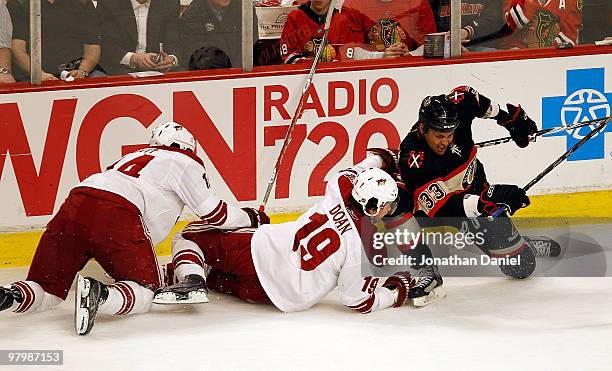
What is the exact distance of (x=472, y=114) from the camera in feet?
18.6

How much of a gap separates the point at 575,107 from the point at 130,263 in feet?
8.03

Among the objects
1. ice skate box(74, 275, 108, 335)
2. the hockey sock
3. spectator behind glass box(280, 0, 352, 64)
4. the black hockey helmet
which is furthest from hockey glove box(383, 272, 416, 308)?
spectator behind glass box(280, 0, 352, 64)

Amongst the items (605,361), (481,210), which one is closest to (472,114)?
(481,210)

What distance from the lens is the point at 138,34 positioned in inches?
235

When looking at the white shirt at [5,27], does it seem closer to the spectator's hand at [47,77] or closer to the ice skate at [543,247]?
the spectator's hand at [47,77]

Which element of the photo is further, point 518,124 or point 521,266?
point 518,124

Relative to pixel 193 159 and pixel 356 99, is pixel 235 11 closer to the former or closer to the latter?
pixel 356 99

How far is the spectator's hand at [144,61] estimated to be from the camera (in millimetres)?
5973

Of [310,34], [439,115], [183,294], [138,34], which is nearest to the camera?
[183,294]

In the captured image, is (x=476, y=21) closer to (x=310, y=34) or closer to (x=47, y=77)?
(x=310, y=34)

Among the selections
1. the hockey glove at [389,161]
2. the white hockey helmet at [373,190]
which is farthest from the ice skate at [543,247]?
the white hockey helmet at [373,190]

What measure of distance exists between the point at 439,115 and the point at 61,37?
1650 mm

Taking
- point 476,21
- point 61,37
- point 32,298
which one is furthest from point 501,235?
point 61,37

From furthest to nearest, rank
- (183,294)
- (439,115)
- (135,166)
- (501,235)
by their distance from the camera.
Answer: (501,235)
(439,115)
(135,166)
(183,294)
